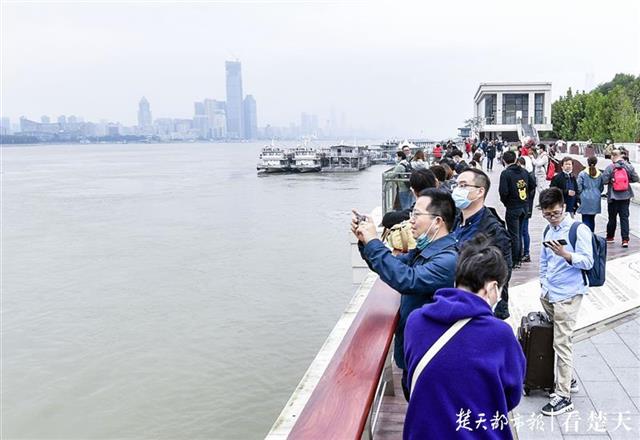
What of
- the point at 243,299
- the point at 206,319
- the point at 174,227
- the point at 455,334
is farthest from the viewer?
the point at 174,227

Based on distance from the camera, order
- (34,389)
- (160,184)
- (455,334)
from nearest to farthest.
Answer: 1. (455,334)
2. (34,389)
3. (160,184)

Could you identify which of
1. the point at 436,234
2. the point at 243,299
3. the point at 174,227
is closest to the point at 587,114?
the point at 174,227

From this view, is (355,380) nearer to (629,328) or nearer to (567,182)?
(629,328)

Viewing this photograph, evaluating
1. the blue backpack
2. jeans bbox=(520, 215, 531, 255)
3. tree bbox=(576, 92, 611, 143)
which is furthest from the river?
tree bbox=(576, 92, 611, 143)

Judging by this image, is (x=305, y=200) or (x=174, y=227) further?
(x=305, y=200)

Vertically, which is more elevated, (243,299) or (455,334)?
(455,334)

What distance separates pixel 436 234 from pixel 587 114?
48.1 m

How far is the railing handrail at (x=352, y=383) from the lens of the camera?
1986 mm

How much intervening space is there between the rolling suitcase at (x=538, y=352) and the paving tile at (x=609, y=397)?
0.39 m

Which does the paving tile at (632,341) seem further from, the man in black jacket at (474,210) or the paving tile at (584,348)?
the man in black jacket at (474,210)

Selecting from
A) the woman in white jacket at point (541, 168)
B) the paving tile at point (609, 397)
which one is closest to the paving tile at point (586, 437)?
the paving tile at point (609, 397)

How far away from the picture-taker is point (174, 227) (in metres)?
31.8

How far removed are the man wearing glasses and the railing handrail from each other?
157 cm

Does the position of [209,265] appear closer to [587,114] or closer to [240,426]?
[240,426]
